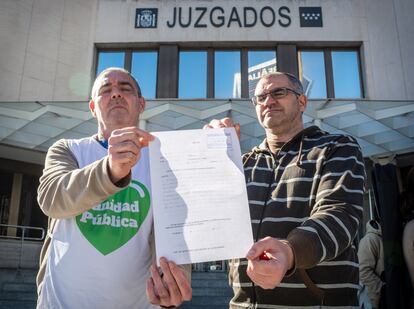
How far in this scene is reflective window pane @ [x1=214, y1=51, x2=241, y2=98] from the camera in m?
12.1

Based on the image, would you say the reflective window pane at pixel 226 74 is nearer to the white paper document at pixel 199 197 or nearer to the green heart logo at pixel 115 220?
the green heart logo at pixel 115 220

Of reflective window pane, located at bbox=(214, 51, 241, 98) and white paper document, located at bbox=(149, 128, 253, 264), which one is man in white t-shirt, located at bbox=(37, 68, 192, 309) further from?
reflective window pane, located at bbox=(214, 51, 241, 98)

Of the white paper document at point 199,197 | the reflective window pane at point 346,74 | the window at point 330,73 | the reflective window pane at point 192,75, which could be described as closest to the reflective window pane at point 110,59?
the reflective window pane at point 192,75

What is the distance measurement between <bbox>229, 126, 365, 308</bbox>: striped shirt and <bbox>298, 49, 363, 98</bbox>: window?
10361mm

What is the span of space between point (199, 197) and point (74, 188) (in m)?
0.48

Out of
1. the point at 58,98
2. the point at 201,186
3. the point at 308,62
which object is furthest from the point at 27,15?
the point at 201,186

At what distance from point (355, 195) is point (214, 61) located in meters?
11.2

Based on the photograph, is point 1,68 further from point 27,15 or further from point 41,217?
point 41,217

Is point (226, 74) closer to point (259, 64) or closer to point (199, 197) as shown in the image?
point (259, 64)

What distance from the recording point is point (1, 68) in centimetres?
1136

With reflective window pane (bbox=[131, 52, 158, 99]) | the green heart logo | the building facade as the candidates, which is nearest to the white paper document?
the green heart logo

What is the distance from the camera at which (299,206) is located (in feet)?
6.16

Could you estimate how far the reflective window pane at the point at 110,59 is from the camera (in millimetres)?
12281

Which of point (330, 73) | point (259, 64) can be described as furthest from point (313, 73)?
point (259, 64)
